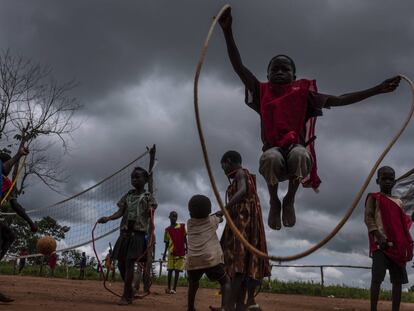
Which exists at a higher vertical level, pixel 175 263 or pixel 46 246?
pixel 46 246

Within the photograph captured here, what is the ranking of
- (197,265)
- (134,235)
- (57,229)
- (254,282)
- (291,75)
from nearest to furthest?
(291,75) < (197,265) < (254,282) < (134,235) < (57,229)

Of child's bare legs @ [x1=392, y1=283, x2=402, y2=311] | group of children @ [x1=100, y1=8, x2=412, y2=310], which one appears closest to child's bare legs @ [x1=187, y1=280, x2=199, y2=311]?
group of children @ [x1=100, y1=8, x2=412, y2=310]

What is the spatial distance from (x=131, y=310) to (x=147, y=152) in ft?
16.5

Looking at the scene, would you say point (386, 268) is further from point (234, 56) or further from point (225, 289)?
point (234, 56)

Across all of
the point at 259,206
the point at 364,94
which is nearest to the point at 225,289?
the point at 259,206

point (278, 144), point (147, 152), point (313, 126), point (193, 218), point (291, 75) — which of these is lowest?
point (193, 218)

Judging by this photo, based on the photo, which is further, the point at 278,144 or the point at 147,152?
the point at 147,152

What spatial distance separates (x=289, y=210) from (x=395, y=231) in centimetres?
223

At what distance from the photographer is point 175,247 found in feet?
37.1

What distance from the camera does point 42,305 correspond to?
6727mm

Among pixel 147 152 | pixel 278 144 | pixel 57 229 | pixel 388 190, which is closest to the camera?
pixel 278 144

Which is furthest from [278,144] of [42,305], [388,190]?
[42,305]

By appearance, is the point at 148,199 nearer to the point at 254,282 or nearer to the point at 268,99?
the point at 254,282

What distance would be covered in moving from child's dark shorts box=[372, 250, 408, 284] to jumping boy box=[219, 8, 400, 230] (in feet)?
6.09
